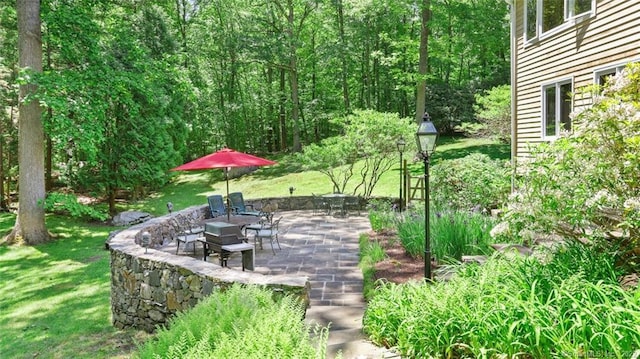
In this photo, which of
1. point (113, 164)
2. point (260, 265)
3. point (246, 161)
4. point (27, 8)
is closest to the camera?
point (260, 265)

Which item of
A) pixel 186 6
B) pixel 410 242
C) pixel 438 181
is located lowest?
pixel 410 242

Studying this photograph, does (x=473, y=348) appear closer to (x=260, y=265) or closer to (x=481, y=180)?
(x=260, y=265)

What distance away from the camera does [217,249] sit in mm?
7410

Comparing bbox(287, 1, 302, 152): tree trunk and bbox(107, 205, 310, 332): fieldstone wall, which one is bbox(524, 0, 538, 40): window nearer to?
bbox(107, 205, 310, 332): fieldstone wall

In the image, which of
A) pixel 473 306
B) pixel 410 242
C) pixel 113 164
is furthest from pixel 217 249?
pixel 113 164

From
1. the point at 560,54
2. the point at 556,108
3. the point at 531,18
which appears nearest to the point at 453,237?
the point at 556,108

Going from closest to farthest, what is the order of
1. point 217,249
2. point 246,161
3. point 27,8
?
point 217,249
point 246,161
point 27,8

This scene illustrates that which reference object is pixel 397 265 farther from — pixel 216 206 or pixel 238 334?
pixel 216 206

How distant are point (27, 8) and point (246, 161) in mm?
6798

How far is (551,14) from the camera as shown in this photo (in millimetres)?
9148

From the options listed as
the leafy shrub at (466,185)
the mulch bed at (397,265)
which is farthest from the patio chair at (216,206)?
the leafy shrub at (466,185)

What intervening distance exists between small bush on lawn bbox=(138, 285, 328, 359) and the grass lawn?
1.52 ft

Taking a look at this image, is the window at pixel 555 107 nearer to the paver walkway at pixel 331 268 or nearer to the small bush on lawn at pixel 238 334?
the paver walkway at pixel 331 268

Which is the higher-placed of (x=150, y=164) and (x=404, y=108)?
(x=404, y=108)
